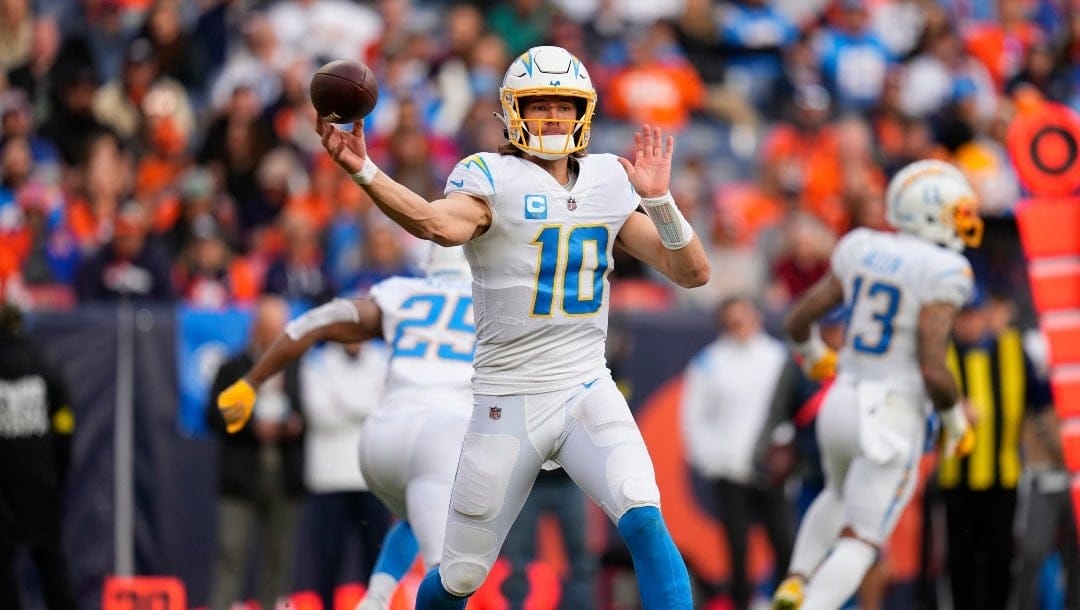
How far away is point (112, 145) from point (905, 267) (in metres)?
5.96

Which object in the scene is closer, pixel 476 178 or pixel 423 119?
pixel 476 178

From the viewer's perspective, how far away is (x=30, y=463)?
9.30 metres

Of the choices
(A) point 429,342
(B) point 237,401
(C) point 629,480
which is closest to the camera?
(C) point 629,480

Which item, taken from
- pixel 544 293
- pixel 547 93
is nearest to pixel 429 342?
pixel 544 293

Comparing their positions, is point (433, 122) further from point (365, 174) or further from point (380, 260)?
point (365, 174)

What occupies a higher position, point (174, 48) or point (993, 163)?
point (174, 48)

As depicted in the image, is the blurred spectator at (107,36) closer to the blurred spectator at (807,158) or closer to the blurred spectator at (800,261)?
the blurred spectator at (807,158)

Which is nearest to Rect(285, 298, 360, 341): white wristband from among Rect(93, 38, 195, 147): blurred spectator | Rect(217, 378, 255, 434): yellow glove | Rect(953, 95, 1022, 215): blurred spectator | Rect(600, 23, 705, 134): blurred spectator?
Rect(217, 378, 255, 434): yellow glove

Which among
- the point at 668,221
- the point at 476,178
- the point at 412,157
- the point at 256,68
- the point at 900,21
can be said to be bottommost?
the point at 412,157

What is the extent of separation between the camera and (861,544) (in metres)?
7.67

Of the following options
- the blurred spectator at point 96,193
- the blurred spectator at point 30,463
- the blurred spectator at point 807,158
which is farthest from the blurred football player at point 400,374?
the blurred spectator at point 807,158

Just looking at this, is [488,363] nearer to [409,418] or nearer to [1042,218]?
[409,418]

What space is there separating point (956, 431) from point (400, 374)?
2418mm

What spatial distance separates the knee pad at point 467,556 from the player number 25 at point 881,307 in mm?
2500
